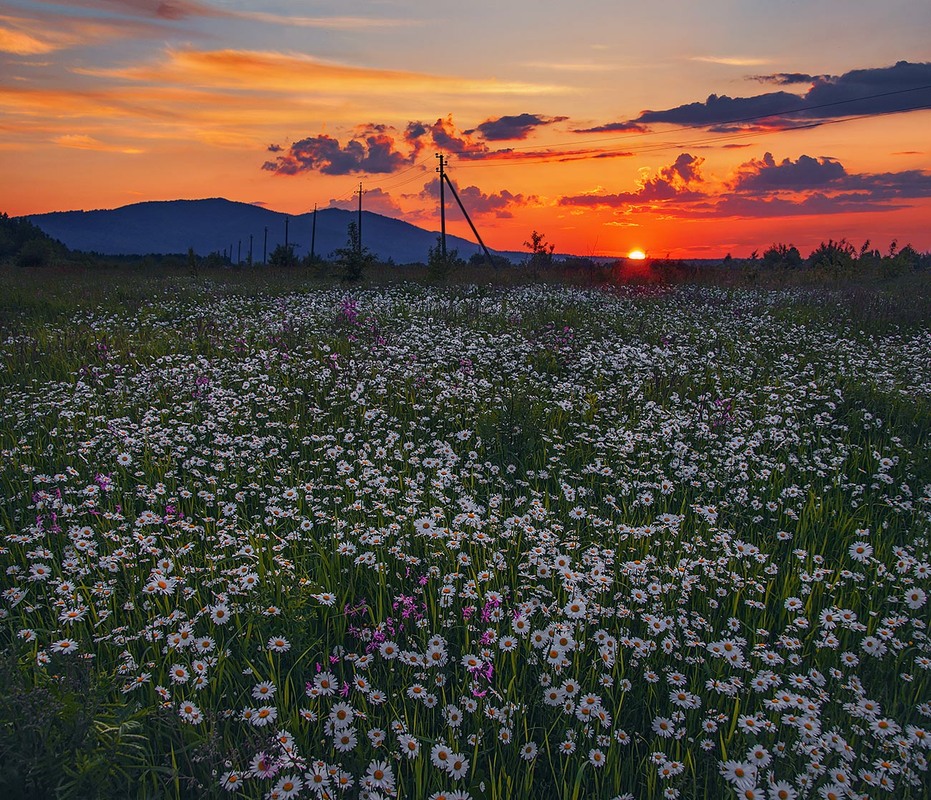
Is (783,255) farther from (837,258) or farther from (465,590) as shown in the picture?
(465,590)

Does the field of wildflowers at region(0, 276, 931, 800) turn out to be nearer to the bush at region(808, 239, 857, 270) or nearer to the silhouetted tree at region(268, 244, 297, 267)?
the bush at region(808, 239, 857, 270)

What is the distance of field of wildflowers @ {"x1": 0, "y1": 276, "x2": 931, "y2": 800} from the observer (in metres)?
2.43

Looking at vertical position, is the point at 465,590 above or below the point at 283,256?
below

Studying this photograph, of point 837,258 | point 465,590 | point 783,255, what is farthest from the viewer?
point 783,255

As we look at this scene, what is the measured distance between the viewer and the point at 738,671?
10.1ft

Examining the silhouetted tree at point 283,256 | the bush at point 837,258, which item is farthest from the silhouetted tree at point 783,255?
the silhouetted tree at point 283,256

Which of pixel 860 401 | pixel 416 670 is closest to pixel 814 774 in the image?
pixel 416 670

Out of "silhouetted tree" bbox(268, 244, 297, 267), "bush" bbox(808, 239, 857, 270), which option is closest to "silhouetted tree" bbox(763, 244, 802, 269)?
"bush" bbox(808, 239, 857, 270)

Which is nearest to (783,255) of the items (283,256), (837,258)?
(837,258)

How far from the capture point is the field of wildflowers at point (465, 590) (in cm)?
243

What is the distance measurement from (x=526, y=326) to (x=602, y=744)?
9802 mm

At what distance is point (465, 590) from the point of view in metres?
3.34

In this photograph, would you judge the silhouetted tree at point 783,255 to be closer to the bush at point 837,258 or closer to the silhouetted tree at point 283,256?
the bush at point 837,258

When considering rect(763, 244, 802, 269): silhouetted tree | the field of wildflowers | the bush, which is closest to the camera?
the field of wildflowers
